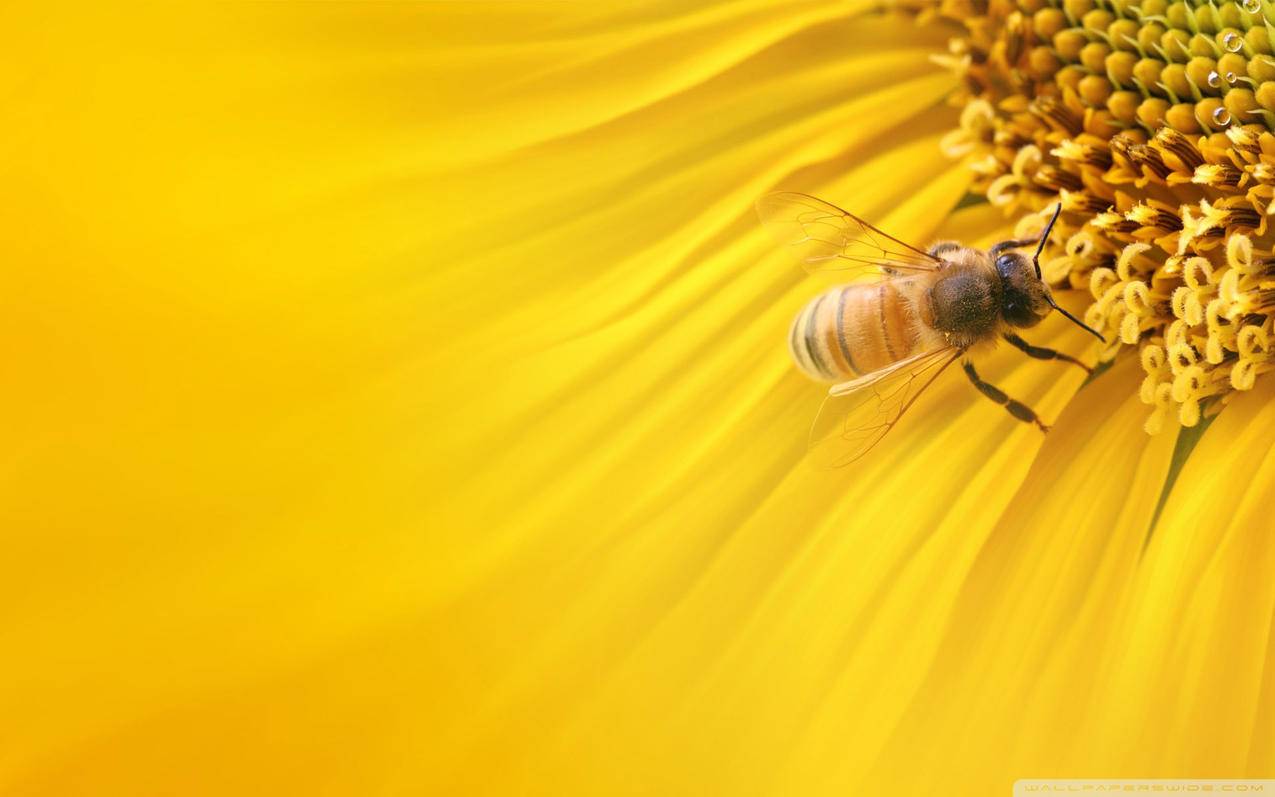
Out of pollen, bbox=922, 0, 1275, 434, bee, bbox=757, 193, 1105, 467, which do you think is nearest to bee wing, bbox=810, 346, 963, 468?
bee, bbox=757, 193, 1105, 467

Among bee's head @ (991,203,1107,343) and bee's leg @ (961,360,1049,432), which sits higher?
bee's head @ (991,203,1107,343)

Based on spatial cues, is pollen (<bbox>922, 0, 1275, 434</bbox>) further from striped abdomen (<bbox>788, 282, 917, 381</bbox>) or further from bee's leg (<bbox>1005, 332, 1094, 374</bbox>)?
striped abdomen (<bbox>788, 282, 917, 381</bbox>)

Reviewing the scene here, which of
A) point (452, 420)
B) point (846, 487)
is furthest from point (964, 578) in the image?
point (452, 420)

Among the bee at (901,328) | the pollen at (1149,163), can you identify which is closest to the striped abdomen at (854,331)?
the bee at (901,328)

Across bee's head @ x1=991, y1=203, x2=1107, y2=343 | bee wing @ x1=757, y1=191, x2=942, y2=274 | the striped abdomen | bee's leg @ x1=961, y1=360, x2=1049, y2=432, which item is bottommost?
bee's leg @ x1=961, y1=360, x2=1049, y2=432

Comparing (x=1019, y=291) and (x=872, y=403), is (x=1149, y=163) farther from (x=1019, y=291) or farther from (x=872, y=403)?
(x=872, y=403)

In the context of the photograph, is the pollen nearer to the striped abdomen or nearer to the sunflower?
the sunflower

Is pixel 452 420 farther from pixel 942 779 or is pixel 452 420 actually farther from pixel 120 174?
pixel 942 779

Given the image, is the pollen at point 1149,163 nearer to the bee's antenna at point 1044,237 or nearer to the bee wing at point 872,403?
the bee's antenna at point 1044,237
